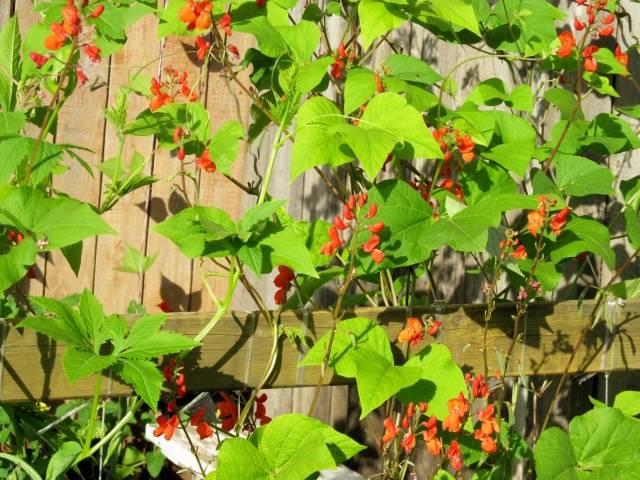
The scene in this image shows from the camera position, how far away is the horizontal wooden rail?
5.57 ft

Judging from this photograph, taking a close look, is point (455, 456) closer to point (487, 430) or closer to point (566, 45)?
point (487, 430)

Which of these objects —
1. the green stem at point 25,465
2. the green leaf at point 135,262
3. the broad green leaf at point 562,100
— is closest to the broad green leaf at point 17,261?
the green stem at point 25,465

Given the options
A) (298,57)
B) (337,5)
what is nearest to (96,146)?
(337,5)

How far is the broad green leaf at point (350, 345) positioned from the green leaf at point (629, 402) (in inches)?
19.9

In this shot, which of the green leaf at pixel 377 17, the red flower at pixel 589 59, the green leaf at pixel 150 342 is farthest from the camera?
the red flower at pixel 589 59

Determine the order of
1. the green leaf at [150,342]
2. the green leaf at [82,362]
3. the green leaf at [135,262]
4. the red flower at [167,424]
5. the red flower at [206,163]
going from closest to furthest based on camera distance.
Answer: the green leaf at [82,362]
the green leaf at [150,342]
the red flower at [167,424]
the red flower at [206,163]
the green leaf at [135,262]

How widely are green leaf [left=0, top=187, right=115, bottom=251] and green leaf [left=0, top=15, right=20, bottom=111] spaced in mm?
350

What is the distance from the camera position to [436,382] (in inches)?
75.5

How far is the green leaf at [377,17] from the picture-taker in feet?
6.33

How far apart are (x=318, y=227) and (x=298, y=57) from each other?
0.34 meters

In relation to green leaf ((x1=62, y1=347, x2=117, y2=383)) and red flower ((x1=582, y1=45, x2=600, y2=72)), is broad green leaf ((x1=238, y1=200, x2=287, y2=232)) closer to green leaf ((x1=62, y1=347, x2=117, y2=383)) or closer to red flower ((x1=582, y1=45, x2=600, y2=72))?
green leaf ((x1=62, y1=347, x2=117, y2=383))

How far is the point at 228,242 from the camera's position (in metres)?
1.75

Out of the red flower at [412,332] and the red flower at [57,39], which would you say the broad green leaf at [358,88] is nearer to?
the red flower at [412,332]

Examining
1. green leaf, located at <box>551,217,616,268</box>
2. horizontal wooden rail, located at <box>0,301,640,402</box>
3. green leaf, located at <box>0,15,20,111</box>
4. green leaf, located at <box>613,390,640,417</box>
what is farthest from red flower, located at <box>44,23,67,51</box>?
green leaf, located at <box>613,390,640,417</box>
